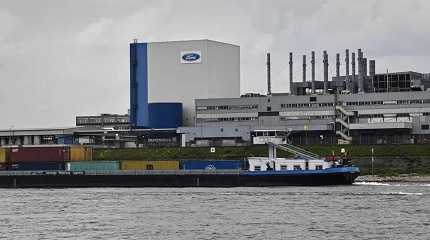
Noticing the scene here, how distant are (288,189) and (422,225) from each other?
40359 mm

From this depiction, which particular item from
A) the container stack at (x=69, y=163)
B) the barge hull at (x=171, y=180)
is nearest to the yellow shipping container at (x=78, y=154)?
the container stack at (x=69, y=163)

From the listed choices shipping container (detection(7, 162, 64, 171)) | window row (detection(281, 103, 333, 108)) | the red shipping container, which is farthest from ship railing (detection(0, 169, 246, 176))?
window row (detection(281, 103, 333, 108))

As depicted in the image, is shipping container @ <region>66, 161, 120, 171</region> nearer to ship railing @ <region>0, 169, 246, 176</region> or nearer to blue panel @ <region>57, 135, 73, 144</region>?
ship railing @ <region>0, 169, 246, 176</region>

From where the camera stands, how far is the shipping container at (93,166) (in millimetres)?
124000

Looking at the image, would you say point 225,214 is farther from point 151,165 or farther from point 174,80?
point 174,80

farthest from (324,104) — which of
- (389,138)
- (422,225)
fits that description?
(422,225)

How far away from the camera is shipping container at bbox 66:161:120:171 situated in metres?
124

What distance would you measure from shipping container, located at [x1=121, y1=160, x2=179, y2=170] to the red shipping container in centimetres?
912

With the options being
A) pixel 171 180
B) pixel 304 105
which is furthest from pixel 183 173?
pixel 304 105

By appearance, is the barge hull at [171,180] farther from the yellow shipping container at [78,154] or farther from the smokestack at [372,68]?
the smokestack at [372,68]

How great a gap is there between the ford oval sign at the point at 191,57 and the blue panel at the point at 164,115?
940 centimetres

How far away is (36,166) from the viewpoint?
126m

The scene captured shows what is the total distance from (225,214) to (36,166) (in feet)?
178

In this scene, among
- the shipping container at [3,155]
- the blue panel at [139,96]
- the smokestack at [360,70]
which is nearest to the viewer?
the shipping container at [3,155]
